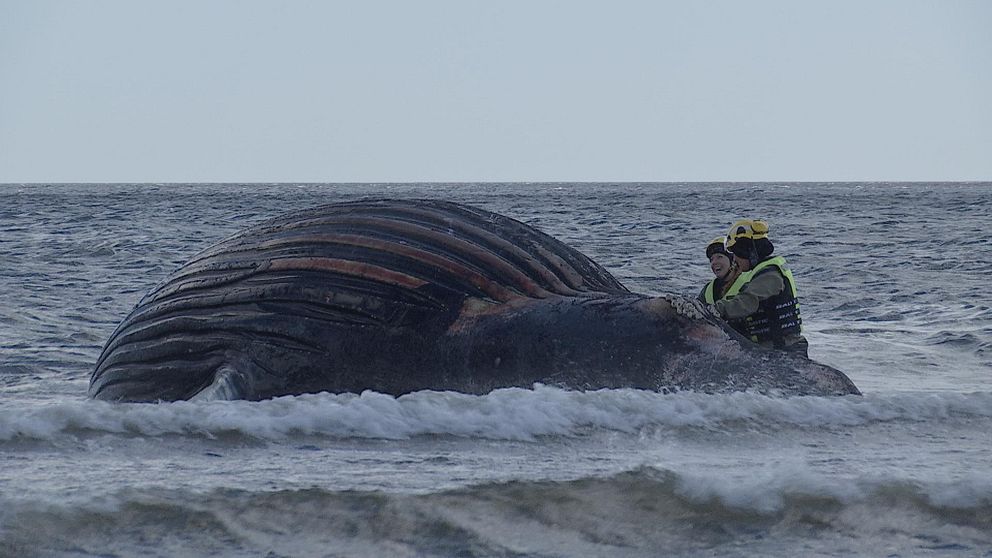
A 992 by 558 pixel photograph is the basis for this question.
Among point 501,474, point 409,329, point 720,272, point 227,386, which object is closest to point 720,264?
point 720,272

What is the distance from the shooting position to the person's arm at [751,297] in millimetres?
7121

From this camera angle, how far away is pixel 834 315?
12016 mm

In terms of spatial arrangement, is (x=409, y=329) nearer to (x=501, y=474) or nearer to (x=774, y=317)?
(x=501, y=474)

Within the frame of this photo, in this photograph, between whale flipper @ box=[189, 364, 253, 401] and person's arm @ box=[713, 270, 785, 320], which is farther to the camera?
person's arm @ box=[713, 270, 785, 320]

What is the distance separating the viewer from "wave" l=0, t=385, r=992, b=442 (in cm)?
484

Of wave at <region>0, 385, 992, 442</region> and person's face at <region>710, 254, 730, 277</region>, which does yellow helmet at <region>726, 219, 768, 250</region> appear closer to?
person's face at <region>710, 254, 730, 277</region>

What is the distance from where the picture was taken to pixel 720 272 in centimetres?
765

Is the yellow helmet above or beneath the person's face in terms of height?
above

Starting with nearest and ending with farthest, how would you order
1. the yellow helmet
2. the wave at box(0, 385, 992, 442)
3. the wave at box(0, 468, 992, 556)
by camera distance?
the wave at box(0, 468, 992, 556), the wave at box(0, 385, 992, 442), the yellow helmet

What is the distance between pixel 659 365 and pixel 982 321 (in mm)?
6523

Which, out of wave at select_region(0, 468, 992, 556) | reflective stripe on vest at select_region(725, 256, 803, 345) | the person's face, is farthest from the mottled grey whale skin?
the person's face

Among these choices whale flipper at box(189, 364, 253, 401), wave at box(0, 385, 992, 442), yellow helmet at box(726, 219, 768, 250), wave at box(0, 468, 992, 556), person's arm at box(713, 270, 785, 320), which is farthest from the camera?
yellow helmet at box(726, 219, 768, 250)

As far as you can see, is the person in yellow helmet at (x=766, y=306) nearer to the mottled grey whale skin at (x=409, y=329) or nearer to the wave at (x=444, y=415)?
the mottled grey whale skin at (x=409, y=329)

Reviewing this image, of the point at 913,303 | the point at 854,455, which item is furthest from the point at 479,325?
the point at 913,303
